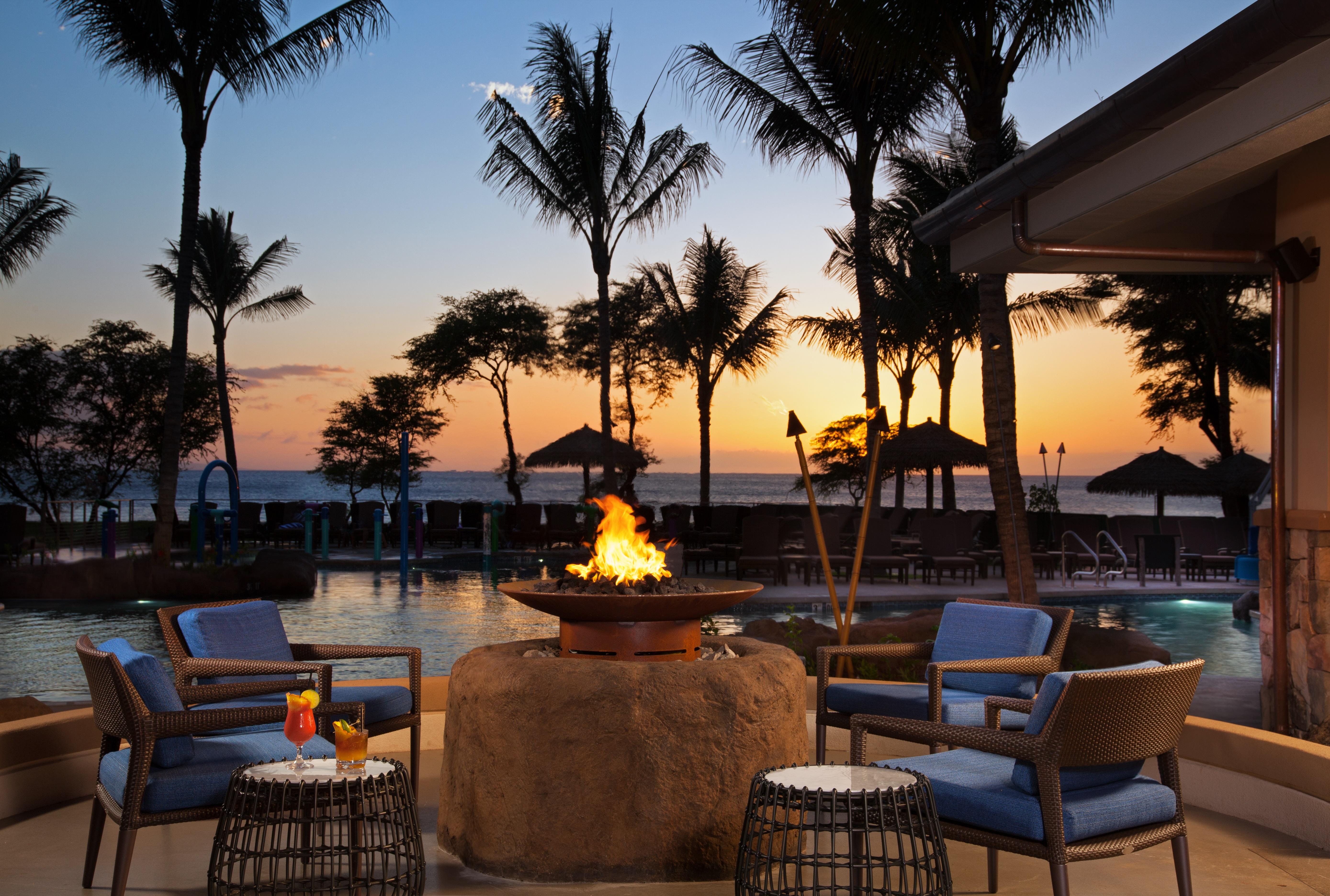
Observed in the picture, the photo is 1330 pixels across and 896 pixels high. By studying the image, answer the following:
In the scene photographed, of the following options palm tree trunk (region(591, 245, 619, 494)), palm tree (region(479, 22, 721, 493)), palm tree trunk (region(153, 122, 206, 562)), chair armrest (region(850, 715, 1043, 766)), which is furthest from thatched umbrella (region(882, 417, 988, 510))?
chair armrest (region(850, 715, 1043, 766))

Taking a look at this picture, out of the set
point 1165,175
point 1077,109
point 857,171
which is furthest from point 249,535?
point 1165,175

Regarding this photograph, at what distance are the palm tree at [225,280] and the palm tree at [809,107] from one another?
537 inches

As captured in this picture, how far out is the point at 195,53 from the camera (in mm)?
11125

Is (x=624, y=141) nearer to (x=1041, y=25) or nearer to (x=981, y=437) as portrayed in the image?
(x=1041, y=25)

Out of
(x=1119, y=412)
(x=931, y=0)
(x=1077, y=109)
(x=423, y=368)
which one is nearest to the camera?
(x=931, y=0)

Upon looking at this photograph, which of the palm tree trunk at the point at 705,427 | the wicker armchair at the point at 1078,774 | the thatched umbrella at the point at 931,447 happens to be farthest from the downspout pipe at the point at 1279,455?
the palm tree trunk at the point at 705,427

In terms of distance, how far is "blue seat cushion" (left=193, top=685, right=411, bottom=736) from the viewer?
11.5 feet

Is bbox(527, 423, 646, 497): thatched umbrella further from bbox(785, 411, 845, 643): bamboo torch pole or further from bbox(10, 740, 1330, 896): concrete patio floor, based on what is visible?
bbox(10, 740, 1330, 896): concrete patio floor

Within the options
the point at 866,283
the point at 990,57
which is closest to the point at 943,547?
the point at 866,283

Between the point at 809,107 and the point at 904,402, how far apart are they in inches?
442

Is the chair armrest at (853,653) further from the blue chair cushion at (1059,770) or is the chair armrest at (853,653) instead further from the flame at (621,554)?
the blue chair cushion at (1059,770)

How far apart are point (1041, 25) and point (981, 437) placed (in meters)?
21.8

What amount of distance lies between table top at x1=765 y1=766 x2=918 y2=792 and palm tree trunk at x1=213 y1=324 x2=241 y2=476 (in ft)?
71.1

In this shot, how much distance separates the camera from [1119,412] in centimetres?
2411
